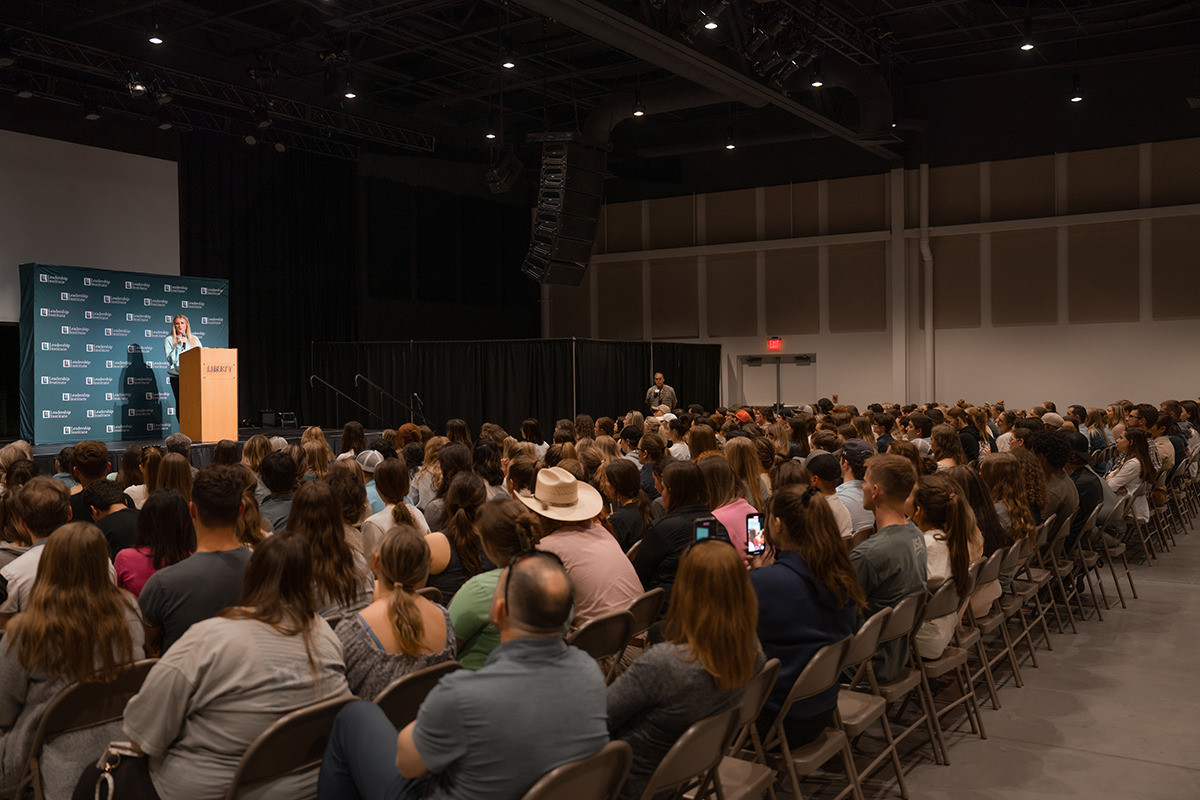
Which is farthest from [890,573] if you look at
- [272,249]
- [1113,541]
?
[272,249]

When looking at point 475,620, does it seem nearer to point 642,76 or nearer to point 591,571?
point 591,571

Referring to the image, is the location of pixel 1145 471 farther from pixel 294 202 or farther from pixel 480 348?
pixel 294 202

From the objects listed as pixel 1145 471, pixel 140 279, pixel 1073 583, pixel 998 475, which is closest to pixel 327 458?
pixel 998 475

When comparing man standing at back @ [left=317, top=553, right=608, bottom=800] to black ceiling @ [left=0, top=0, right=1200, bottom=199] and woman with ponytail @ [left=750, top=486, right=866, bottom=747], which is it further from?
black ceiling @ [left=0, top=0, right=1200, bottom=199]

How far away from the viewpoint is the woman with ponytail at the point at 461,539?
4043mm

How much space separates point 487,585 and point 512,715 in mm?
1160

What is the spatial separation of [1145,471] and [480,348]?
36.7ft

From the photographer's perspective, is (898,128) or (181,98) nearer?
(181,98)

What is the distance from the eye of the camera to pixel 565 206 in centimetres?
1173

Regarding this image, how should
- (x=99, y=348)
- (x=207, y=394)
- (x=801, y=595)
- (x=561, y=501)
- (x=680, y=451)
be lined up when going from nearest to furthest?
1. (x=801, y=595)
2. (x=561, y=501)
3. (x=680, y=451)
4. (x=207, y=394)
5. (x=99, y=348)

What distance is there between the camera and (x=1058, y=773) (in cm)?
392

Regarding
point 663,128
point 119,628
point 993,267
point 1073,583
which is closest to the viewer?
point 119,628

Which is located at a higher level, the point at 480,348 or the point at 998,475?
the point at 480,348

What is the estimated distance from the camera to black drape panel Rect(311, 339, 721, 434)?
52.4ft
